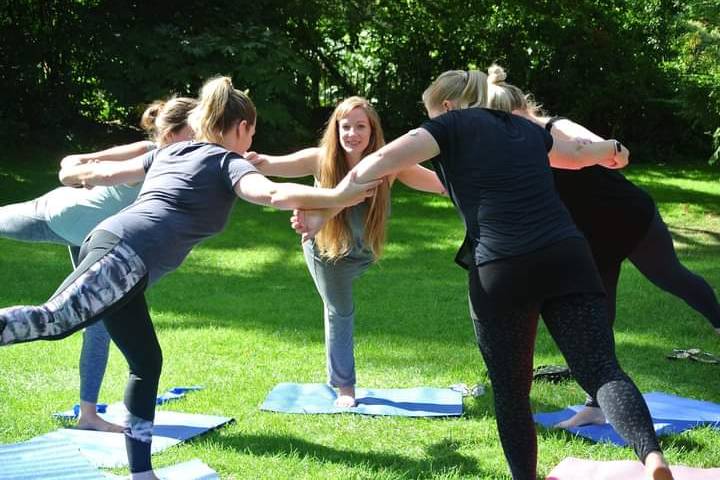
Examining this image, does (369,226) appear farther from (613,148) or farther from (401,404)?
(613,148)

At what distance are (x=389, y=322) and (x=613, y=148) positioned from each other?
3.83 m

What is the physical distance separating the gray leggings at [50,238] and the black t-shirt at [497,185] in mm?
1996

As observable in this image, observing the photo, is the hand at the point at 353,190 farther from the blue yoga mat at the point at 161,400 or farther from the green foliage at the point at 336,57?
the green foliage at the point at 336,57

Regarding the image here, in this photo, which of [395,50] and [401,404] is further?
[395,50]

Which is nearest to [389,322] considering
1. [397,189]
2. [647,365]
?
[647,365]

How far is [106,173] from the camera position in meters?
4.14

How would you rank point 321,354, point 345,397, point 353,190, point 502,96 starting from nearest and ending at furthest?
point 353,190, point 502,96, point 345,397, point 321,354

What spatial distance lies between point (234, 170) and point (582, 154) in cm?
137

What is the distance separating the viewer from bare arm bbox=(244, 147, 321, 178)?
4938 millimetres

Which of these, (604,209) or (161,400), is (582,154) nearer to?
(604,209)

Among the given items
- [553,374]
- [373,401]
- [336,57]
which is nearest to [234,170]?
[373,401]

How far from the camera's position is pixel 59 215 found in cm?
464

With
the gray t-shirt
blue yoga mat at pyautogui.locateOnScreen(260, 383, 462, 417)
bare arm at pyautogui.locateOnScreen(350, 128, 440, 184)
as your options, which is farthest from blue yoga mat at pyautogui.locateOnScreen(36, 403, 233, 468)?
bare arm at pyautogui.locateOnScreen(350, 128, 440, 184)

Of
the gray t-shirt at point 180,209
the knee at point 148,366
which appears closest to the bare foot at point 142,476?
the knee at point 148,366
